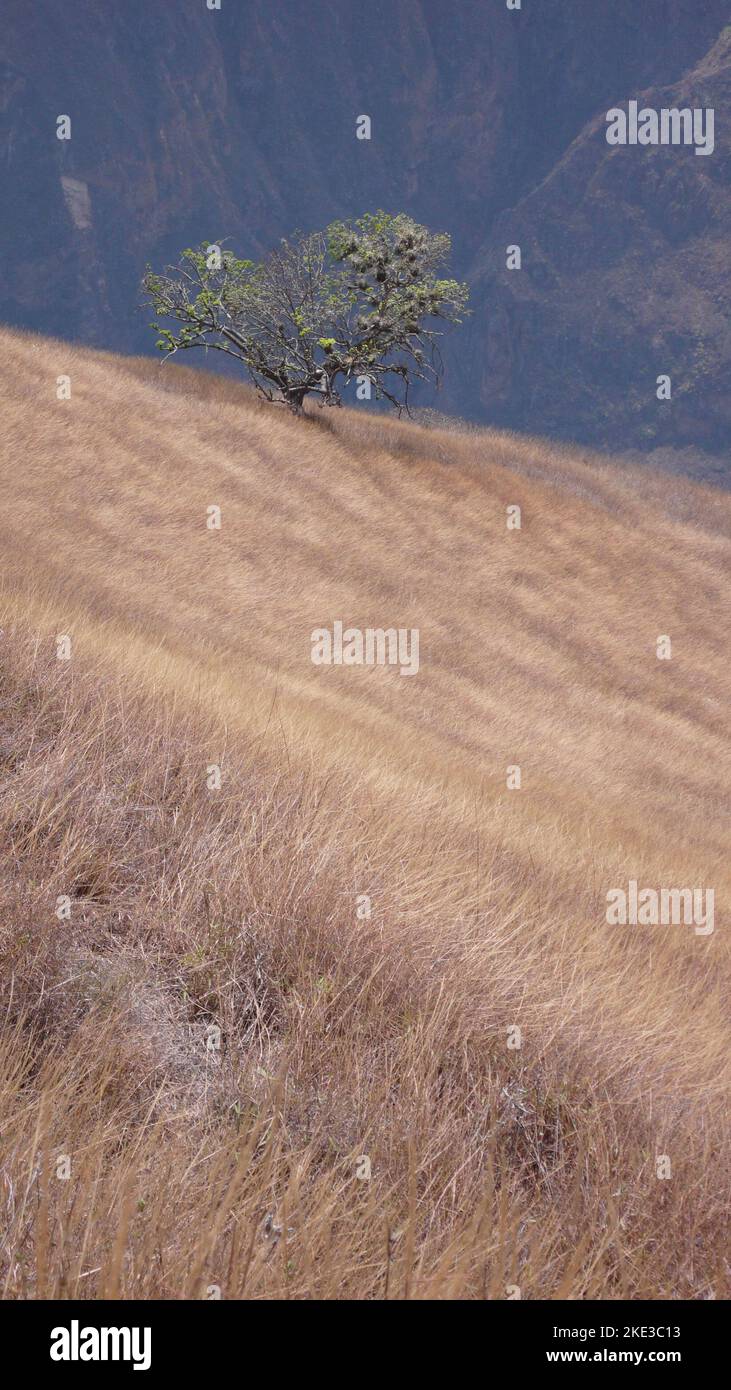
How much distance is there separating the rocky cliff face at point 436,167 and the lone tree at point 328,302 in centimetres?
14164

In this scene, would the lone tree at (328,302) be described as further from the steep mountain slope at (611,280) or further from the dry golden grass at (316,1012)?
the steep mountain slope at (611,280)

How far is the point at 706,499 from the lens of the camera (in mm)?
35250

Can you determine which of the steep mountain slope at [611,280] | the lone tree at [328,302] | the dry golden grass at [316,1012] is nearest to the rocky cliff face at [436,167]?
the steep mountain slope at [611,280]

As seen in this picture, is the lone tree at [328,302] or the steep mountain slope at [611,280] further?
the steep mountain slope at [611,280]

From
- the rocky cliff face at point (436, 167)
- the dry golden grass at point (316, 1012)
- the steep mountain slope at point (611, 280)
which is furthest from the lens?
the steep mountain slope at point (611, 280)

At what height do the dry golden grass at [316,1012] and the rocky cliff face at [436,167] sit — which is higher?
the rocky cliff face at [436,167]

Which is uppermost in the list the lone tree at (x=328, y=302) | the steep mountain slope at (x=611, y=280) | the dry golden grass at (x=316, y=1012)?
the steep mountain slope at (x=611, y=280)

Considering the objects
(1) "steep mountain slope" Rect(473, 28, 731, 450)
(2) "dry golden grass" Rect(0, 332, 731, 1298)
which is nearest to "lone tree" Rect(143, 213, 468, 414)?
(2) "dry golden grass" Rect(0, 332, 731, 1298)

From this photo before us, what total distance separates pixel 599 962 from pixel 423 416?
1286 inches

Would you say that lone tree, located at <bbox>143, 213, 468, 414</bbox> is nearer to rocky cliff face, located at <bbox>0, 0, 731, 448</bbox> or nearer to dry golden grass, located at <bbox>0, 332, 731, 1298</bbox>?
dry golden grass, located at <bbox>0, 332, 731, 1298</bbox>

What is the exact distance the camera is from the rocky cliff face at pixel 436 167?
522 ft

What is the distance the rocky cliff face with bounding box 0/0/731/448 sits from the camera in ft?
522

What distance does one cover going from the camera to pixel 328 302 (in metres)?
27.5

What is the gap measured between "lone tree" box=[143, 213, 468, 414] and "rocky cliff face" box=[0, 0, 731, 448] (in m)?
142
